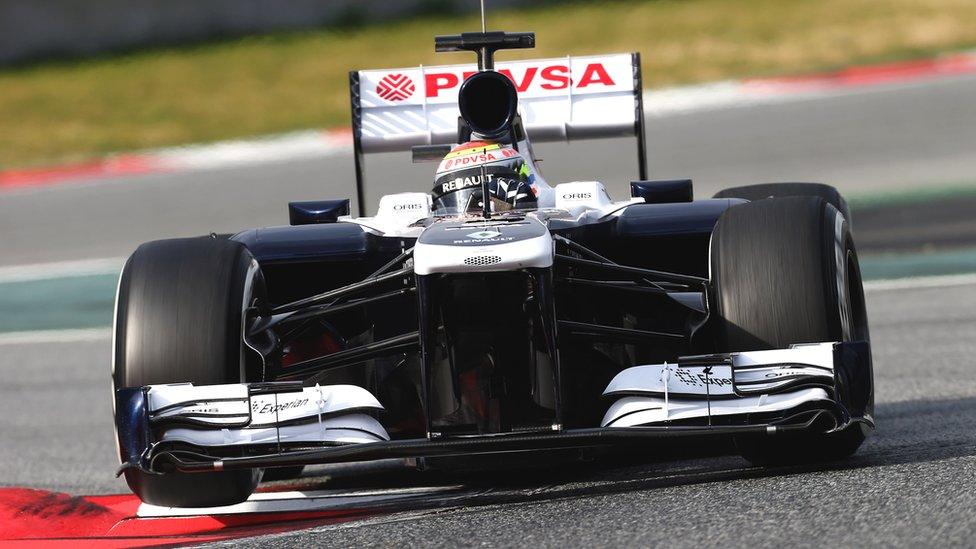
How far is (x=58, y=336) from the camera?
36.8ft

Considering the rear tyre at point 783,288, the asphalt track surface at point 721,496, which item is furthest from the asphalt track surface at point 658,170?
the rear tyre at point 783,288

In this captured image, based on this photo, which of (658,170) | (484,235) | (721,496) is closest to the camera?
(721,496)

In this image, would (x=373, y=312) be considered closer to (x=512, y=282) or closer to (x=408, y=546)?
(x=512, y=282)

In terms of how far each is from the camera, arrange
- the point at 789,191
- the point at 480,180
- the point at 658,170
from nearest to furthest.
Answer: the point at 480,180, the point at 789,191, the point at 658,170

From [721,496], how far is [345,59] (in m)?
16.9

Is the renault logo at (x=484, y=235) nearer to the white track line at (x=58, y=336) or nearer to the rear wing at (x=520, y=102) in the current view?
the rear wing at (x=520, y=102)

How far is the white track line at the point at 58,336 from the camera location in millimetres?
11055

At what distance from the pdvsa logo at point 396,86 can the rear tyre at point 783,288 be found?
9.93 ft

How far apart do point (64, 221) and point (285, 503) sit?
9.98 metres

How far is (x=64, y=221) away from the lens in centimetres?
1526

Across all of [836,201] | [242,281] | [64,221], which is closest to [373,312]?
[242,281]

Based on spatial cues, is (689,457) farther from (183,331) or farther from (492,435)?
(183,331)

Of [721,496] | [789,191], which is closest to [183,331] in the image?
[721,496]

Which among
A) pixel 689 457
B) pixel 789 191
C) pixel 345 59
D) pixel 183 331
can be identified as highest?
pixel 345 59
